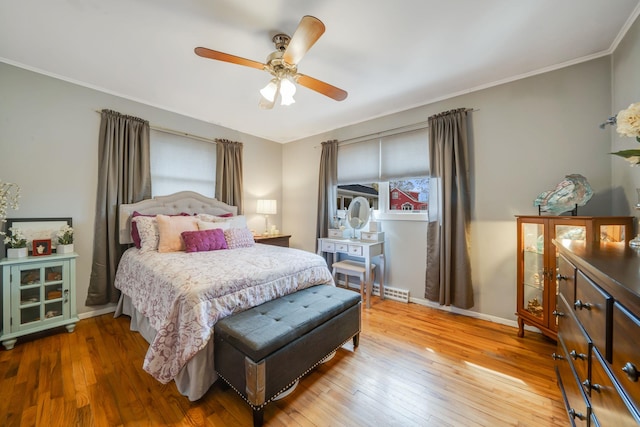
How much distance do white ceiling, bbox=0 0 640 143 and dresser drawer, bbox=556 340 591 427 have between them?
217cm

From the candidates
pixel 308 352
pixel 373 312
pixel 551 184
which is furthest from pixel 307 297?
pixel 551 184

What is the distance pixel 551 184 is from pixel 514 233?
554mm

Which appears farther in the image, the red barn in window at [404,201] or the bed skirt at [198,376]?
the red barn in window at [404,201]

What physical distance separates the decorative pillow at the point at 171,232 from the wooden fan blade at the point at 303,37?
208cm

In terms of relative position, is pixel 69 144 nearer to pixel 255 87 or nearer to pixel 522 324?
pixel 255 87

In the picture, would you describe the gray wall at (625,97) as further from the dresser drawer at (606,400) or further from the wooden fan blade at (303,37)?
the wooden fan blade at (303,37)

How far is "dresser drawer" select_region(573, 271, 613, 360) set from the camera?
772 mm

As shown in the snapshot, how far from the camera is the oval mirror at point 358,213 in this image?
11.7 feet

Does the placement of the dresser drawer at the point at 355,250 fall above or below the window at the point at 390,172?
below

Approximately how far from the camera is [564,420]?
55.2 inches

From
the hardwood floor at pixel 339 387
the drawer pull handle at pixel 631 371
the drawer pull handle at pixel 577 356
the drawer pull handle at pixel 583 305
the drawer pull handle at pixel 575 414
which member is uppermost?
the drawer pull handle at pixel 583 305

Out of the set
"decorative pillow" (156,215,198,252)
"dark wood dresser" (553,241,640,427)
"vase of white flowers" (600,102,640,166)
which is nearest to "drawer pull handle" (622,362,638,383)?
"dark wood dresser" (553,241,640,427)

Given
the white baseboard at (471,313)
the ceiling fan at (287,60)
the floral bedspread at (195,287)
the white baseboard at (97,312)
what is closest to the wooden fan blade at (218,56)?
the ceiling fan at (287,60)

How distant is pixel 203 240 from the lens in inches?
105
